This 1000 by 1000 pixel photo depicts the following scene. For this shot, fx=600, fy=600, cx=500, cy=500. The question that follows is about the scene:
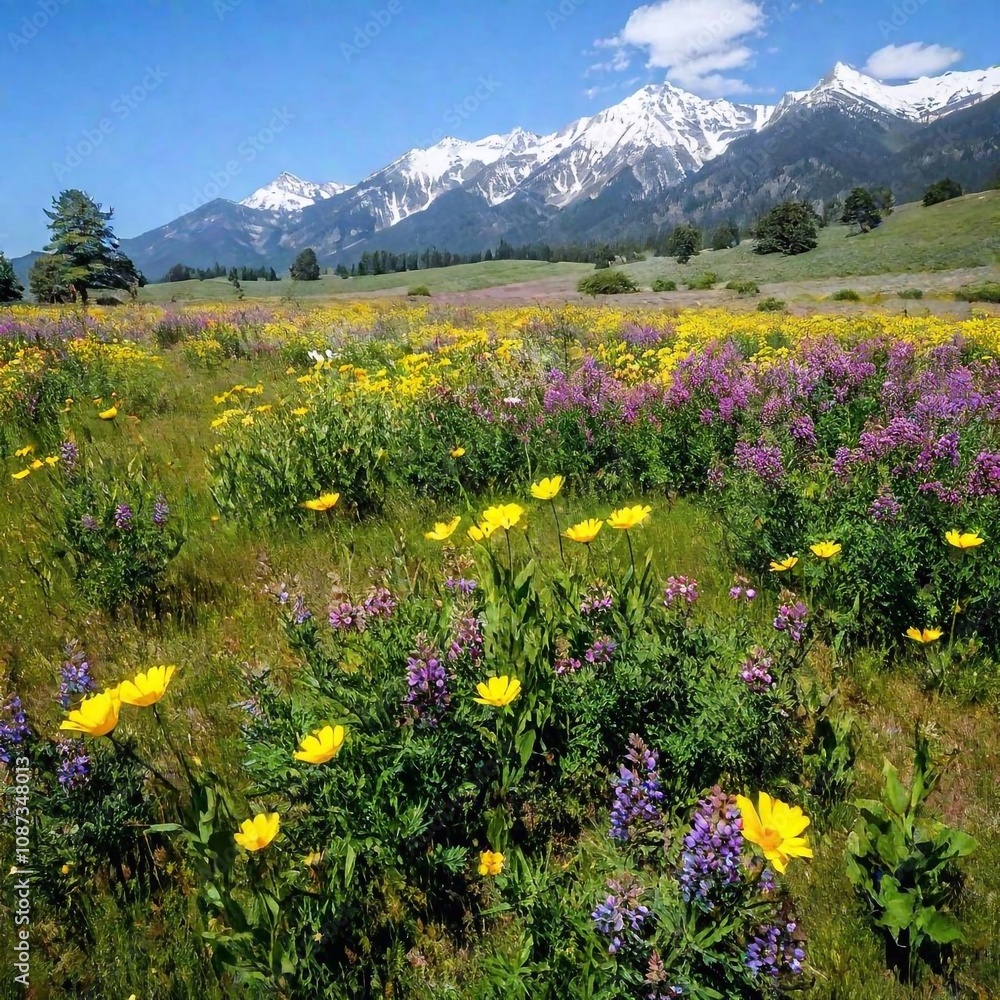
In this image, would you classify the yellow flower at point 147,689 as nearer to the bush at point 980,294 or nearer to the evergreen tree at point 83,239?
the bush at point 980,294

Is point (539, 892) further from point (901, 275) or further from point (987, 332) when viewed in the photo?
point (901, 275)

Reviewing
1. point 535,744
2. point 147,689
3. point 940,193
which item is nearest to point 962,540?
point 535,744

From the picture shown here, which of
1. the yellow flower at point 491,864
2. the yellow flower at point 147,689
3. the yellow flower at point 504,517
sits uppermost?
the yellow flower at point 504,517

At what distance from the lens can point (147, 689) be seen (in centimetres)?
173

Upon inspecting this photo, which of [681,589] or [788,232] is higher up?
[788,232]

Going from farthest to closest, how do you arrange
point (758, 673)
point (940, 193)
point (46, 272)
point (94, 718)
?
point (940, 193) → point (46, 272) → point (758, 673) → point (94, 718)

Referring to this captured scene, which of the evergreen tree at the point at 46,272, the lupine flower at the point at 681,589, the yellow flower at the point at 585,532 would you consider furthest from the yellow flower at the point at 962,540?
the evergreen tree at the point at 46,272

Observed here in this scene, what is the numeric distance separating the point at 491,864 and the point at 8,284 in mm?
60470

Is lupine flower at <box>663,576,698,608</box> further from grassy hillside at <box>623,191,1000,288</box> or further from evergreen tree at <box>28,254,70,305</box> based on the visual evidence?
grassy hillside at <box>623,191,1000,288</box>

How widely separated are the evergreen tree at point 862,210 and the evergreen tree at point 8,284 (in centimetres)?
9295

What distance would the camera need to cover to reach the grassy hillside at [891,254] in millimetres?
46156

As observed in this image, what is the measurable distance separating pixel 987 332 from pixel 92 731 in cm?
1154

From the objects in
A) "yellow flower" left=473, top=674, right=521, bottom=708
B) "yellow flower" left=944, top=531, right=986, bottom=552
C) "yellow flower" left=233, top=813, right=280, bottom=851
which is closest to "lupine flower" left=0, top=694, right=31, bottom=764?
"yellow flower" left=233, top=813, right=280, bottom=851

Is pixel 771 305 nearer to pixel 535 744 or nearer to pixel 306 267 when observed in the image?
pixel 535 744
